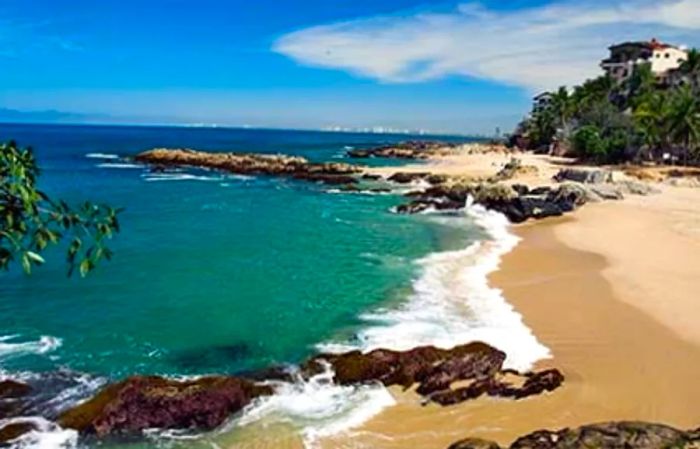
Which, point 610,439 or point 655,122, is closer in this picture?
point 610,439

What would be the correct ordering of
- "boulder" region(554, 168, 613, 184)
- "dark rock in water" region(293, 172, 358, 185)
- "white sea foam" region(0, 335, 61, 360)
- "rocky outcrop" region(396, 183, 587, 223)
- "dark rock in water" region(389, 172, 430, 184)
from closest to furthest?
1. "white sea foam" region(0, 335, 61, 360)
2. "rocky outcrop" region(396, 183, 587, 223)
3. "boulder" region(554, 168, 613, 184)
4. "dark rock in water" region(293, 172, 358, 185)
5. "dark rock in water" region(389, 172, 430, 184)

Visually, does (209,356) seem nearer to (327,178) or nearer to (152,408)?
(152,408)

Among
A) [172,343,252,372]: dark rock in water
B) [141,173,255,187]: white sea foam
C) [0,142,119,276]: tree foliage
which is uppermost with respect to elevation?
[0,142,119,276]: tree foliage

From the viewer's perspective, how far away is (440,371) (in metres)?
14.8

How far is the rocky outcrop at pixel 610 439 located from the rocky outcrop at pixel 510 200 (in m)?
30.3

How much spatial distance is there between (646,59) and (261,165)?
70462 millimetres

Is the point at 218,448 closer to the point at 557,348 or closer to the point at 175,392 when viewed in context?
the point at 175,392

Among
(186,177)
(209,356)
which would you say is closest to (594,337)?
(209,356)

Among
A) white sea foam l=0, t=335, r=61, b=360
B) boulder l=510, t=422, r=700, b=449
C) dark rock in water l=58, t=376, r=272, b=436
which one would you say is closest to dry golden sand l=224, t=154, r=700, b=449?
dark rock in water l=58, t=376, r=272, b=436

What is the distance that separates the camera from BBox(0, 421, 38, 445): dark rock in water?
1199cm

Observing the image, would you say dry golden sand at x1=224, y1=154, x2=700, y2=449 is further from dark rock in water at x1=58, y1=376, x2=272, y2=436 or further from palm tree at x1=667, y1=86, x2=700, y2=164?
palm tree at x1=667, y1=86, x2=700, y2=164

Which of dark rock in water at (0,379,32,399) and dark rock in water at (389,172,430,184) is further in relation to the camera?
dark rock in water at (389,172,430,184)

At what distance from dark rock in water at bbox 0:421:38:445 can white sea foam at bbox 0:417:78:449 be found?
0.07 meters

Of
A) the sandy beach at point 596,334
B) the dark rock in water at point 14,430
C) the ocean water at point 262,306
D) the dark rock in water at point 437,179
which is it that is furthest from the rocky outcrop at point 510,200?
the dark rock in water at point 14,430
